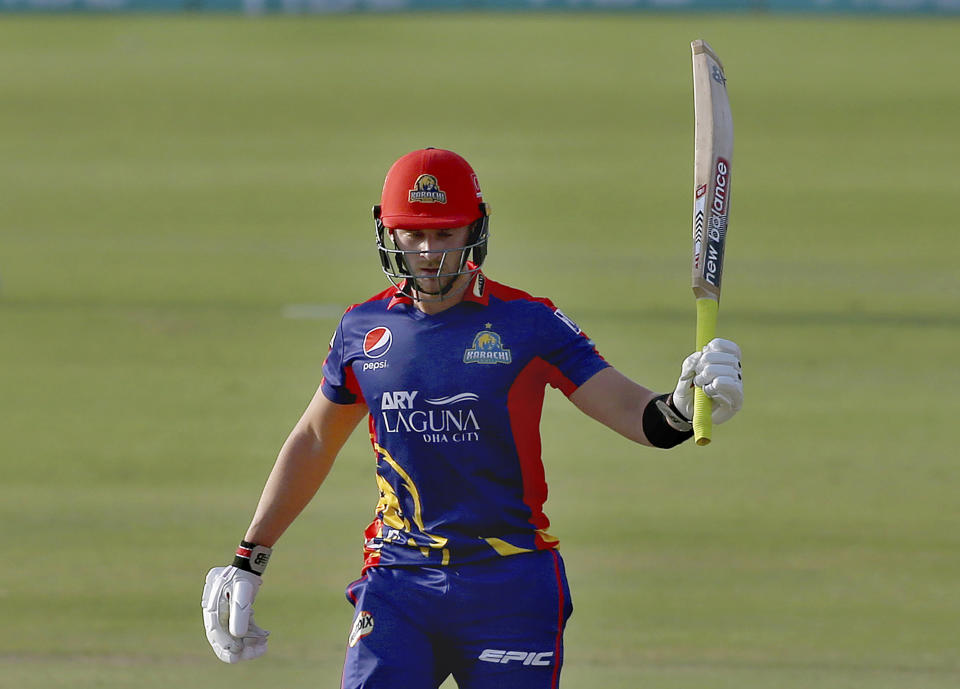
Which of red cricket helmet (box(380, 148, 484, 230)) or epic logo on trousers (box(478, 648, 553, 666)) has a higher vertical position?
red cricket helmet (box(380, 148, 484, 230))

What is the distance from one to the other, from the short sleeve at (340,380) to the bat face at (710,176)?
1.10 meters

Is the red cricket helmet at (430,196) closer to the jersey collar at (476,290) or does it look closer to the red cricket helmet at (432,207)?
the red cricket helmet at (432,207)

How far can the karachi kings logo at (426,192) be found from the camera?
17.4 feet

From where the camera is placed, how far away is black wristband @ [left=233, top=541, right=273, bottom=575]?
5.57 meters

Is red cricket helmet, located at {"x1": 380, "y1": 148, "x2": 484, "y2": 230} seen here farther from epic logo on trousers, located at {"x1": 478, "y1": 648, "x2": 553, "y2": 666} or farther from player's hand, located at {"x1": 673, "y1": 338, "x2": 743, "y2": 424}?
epic logo on trousers, located at {"x1": 478, "y1": 648, "x2": 553, "y2": 666}

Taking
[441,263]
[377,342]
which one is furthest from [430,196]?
[377,342]

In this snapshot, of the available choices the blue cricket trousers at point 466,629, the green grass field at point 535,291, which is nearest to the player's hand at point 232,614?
the blue cricket trousers at point 466,629

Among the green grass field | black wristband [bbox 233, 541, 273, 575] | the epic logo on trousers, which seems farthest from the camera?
the green grass field

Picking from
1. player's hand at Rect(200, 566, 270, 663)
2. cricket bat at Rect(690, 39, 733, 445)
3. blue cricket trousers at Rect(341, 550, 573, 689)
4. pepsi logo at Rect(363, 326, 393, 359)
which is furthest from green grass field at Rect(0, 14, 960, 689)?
cricket bat at Rect(690, 39, 733, 445)

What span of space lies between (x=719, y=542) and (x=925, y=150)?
1468cm

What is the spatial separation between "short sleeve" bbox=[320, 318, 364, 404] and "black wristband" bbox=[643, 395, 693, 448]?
36.8 inches

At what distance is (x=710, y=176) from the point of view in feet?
17.8

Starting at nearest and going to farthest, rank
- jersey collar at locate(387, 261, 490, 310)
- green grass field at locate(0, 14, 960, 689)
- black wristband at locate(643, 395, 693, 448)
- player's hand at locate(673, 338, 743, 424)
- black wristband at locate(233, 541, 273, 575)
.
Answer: player's hand at locate(673, 338, 743, 424) → black wristband at locate(643, 395, 693, 448) → jersey collar at locate(387, 261, 490, 310) → black wristband at locate(233, 541, 273, 575) → green grass field at locate(0, 14, 960, 689)

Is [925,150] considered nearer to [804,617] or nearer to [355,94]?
[355,94]
